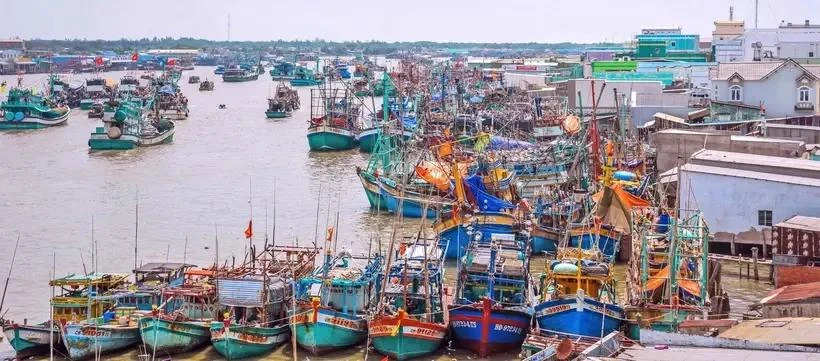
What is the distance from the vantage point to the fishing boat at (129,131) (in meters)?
41.8

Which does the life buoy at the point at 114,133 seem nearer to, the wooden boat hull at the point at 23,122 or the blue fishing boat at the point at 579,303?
the wooden boat hull at the point at 23,122

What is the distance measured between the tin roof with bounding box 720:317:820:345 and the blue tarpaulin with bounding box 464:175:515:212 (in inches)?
366

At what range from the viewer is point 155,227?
25.1 metres

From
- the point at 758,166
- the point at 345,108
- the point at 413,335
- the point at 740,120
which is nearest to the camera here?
the point at 413,335

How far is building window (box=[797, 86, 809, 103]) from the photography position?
29938 millimetres

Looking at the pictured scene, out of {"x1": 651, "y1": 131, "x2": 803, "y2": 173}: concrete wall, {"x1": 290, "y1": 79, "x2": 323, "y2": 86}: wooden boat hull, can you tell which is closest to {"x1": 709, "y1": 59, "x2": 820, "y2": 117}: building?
{"x1": 651, "y1": 131, "x2": 803, "y2": 173}: concrete wall

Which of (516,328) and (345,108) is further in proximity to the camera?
(345,108)

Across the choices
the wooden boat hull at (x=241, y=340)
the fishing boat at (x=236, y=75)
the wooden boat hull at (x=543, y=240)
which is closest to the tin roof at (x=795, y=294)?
the wooden boat hull at (x=543, y=240)

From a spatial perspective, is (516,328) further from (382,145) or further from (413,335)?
(382,145)

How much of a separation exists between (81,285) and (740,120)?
62.7 ft

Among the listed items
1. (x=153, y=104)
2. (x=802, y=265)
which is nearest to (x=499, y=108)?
(x=153, y=104)

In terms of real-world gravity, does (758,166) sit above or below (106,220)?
above

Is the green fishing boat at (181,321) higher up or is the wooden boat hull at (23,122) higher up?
the wooden boat hull at (23,122)

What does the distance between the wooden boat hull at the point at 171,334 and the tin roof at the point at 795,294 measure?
7138 mm
